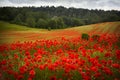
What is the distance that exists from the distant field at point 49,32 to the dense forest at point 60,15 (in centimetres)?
16

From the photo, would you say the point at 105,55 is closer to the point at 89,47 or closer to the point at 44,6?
the point at 89,47

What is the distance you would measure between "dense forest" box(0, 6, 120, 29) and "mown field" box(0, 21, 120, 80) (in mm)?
185

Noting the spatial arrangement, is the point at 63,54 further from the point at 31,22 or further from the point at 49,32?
the point at 31,22

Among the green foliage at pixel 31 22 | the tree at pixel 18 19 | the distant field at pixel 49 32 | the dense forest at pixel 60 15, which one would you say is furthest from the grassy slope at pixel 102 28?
the tree at pixel 18 19

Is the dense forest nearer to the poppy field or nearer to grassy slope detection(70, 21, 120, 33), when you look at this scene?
grassy slope detection(70, 21, 120, 33)

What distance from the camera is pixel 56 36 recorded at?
691 cm

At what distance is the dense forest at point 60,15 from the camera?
17.6ft

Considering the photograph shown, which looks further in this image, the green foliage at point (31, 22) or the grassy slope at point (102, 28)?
the green foliage at point (31, 22)

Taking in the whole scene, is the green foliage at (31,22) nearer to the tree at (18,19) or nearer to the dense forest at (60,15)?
the dense forest at (60,15)

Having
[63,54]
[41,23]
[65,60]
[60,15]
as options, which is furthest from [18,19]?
[65,60]

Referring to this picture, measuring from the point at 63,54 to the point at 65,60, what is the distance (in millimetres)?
1076

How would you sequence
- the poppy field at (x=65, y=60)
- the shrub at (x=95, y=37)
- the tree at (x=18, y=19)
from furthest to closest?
the tree at (x=18, y=19), the shrub at (x=95, y=37), the poppy field at (x=65, y=60)

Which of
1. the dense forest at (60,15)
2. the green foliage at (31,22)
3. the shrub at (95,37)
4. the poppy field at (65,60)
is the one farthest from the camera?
the green foliage at (31,22)

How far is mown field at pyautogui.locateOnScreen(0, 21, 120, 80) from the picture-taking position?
3.92m
